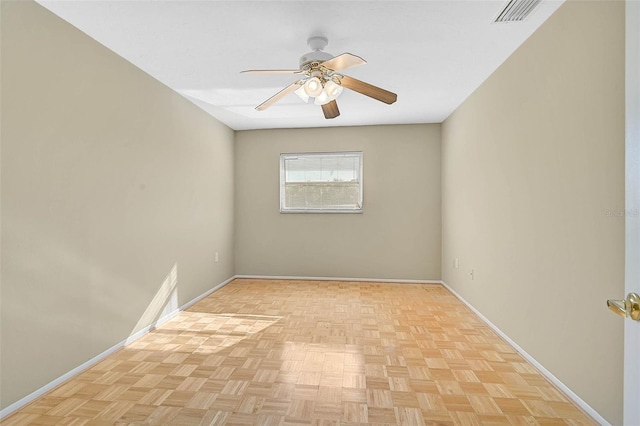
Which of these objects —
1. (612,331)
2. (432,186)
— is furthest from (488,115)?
(612,331)

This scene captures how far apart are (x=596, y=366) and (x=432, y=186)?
130 inches

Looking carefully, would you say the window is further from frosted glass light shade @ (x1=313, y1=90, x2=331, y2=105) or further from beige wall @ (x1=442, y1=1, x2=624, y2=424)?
frosted glass light shade @ (x1=313, y1=90, x2=331, y2=105)

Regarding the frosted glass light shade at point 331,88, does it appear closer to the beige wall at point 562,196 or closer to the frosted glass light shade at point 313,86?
the frosted glass light shade at point 313,86

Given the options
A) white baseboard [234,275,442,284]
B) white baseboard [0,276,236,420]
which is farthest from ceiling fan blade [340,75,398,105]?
white baseboard [234,275,442,284]

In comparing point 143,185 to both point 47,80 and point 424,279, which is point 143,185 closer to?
point 47,80

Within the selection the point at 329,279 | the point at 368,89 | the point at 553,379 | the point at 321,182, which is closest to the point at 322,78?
the point at 368,89

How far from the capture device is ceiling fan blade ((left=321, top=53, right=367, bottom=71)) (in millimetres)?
1939

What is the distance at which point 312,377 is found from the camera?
211cm

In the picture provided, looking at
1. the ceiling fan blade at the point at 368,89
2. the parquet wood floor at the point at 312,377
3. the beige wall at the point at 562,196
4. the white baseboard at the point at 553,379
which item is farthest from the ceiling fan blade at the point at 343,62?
the white baseboard at the point at 553,379

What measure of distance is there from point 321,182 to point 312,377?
330 cm

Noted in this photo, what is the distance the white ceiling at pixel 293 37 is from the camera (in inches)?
77.6

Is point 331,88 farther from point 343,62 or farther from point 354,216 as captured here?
point 354,216

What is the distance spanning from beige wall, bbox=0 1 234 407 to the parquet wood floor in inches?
12.6

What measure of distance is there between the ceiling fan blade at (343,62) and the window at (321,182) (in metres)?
2.83
